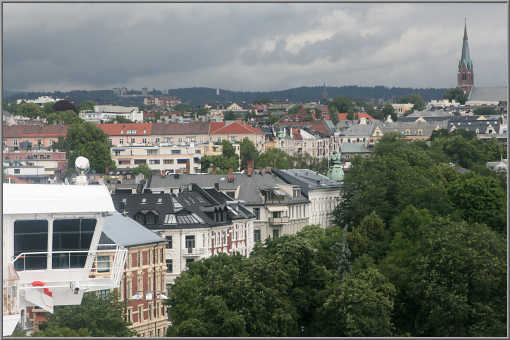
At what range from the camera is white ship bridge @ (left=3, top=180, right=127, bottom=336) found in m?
46.8

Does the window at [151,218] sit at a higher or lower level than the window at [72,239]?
lower

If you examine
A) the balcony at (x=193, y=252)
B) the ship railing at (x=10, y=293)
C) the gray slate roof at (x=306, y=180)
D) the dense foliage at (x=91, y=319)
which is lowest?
the balcony at (x=193, y=252)

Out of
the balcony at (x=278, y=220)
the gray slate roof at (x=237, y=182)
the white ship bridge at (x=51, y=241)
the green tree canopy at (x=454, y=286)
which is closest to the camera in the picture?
the white ship bridge at (x=51, y=241)

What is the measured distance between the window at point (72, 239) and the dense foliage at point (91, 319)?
24.8 ft

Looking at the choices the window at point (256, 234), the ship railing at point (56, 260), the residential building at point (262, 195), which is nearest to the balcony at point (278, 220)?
the residential building at point (262, 195)

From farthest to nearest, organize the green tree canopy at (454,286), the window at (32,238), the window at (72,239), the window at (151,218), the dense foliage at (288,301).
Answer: the window at (151,218) → the green tree canopy at (454,286) → the dense foliage at (288,301) → the window at (72,239) → the window at (32,238)

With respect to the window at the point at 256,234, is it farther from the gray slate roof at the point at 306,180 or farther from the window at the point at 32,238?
the window at the point at 32,238

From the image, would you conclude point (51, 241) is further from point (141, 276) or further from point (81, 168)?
point (141, 276)

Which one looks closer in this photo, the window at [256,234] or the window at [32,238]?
the window at [32,238]

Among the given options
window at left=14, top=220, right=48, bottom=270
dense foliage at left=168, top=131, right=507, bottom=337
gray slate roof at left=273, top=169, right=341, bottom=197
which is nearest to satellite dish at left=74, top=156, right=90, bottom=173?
window at left=14, top=220, right=48, bottom=270

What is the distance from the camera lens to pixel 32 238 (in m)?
47.3

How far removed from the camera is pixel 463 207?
4245 inches

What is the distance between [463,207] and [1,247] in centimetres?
6762

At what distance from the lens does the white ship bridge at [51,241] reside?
1841 inches
